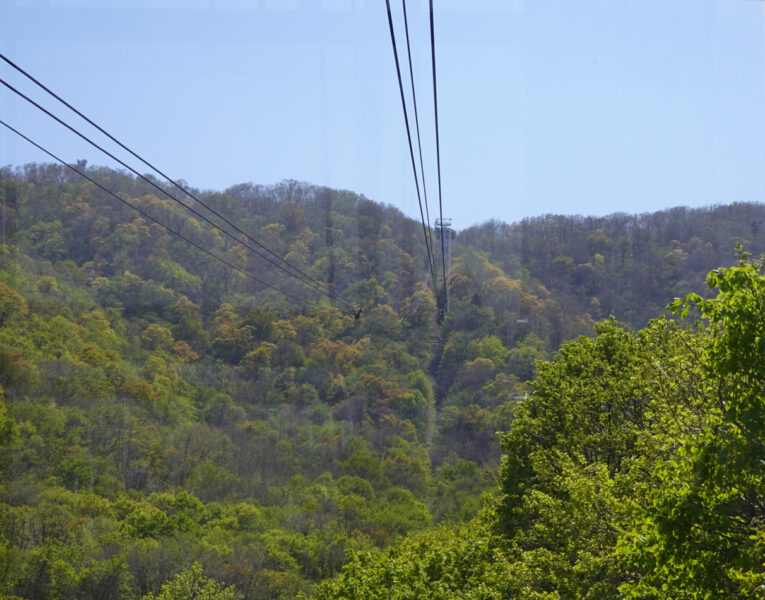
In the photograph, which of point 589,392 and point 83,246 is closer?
point 589,392

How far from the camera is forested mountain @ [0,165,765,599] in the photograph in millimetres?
16312

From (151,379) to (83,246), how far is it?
56.1ft

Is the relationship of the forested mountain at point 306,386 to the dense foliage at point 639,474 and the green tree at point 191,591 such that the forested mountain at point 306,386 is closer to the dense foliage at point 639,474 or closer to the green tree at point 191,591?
the dense foliage at point 639,474

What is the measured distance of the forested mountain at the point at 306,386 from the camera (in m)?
16.3

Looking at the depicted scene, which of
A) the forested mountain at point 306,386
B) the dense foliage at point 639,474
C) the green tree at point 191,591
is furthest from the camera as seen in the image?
the green tree at point 191,591

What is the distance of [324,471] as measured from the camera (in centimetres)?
5841

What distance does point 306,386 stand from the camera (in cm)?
7050

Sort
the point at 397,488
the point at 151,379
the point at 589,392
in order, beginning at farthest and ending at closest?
the point at 151,379
the point at 397,488
the point at 589,392

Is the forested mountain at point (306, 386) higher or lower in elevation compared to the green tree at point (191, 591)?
higher

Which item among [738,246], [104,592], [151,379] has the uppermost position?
[738,246]

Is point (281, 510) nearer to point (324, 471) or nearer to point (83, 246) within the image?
point (324, 471)

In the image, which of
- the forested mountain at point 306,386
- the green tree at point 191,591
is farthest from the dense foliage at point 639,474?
the green tree at point 191,591

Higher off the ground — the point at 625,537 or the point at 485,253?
the point at 485,253

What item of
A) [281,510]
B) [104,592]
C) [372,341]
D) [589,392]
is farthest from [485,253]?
[589,392]
